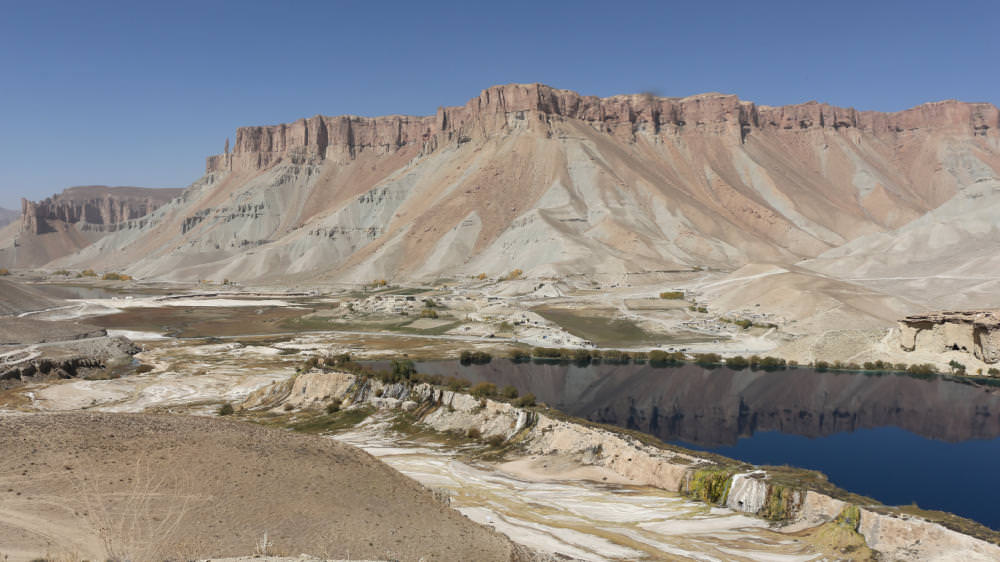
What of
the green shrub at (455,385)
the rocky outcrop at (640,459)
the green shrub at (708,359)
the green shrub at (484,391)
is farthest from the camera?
the green shrub at (708,359)

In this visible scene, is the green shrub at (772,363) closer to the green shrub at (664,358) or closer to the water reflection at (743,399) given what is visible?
the water reflection at (743,399)

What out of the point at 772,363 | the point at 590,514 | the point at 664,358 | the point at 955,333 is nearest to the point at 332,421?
the point at 590,514

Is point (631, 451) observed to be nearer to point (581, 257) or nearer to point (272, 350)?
point (272, 350)

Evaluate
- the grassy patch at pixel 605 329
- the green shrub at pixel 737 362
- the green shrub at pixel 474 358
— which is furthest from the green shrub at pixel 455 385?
the grassy patch at pixel 605 329

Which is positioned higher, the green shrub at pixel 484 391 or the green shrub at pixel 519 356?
the green shrub at pixel 484 391

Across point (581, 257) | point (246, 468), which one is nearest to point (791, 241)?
point (581, 257)

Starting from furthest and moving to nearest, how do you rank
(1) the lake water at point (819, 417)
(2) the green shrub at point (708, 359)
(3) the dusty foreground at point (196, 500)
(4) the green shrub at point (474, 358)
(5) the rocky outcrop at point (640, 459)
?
(4) the green shrub at point (474, 358) < (2) the green shrub at point (708, 359) < (1) the lake water at point (819, 417) < (5) the rocky outcrop at point (640, 459) < (3) the dusty foreground at point (196, 500)
